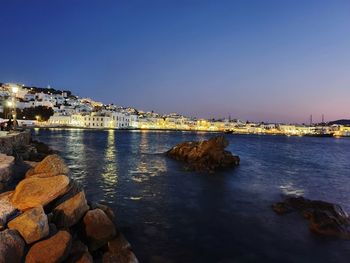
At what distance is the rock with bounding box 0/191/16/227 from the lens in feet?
27.9

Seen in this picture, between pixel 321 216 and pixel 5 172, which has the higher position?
pixel 5 172

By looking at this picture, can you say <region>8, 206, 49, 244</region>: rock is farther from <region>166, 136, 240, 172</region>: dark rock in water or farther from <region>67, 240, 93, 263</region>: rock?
<region>166, 136, 240, 172</region>: dark rock in water

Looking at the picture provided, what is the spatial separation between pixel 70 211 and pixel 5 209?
5.42 feet

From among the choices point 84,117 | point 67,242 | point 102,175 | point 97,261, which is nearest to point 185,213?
point 97,261

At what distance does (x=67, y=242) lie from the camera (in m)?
8.24

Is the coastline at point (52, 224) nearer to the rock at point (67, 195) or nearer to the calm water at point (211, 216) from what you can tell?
the rock at point (67, 195)

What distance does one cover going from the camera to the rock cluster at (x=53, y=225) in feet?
26.0

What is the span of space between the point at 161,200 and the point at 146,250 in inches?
280

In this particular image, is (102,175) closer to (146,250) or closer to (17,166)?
(17,166)

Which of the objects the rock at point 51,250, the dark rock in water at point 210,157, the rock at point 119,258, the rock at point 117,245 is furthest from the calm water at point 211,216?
the dark rock in water at point 210,157

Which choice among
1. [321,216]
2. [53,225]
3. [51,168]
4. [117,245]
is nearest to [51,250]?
[53,225]

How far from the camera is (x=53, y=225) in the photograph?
8.90 metres

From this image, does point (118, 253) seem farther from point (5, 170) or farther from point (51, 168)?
point (5, 170)

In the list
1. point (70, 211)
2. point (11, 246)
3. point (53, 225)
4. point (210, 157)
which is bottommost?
point (210, 157)
